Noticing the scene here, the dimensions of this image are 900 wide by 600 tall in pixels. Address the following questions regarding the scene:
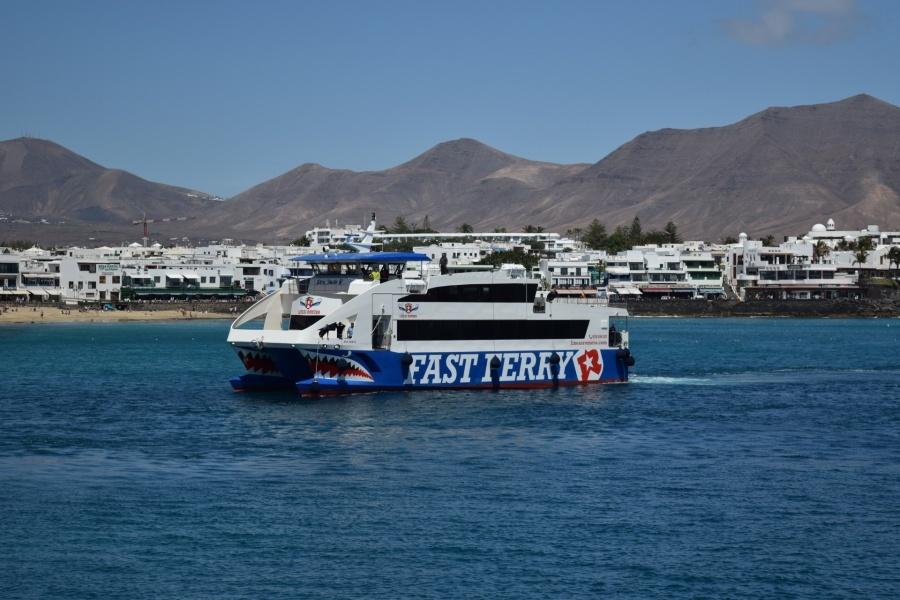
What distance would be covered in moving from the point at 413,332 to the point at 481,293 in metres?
2.99

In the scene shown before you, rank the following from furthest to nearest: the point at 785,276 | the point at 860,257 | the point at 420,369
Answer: the point at 860,257, the point at 785,276, the point at 420,369

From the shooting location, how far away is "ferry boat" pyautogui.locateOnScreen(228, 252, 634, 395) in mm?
43438

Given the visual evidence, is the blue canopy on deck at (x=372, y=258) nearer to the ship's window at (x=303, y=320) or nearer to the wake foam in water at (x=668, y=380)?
the ship's window at (x=303, y=320)

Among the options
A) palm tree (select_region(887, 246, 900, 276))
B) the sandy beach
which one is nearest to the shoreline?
the sandy beach

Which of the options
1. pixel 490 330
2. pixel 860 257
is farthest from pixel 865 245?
pixel 490 330

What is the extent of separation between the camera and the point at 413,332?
44281 mm

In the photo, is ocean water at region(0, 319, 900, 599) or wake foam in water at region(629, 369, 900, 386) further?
wake foam in water at region(629, 369, 900, 386)

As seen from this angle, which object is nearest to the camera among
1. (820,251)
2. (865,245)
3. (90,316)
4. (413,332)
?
(413,332)

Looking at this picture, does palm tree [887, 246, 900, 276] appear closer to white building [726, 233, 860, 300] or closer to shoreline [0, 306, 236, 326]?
white building [726, 233, 860, 300]

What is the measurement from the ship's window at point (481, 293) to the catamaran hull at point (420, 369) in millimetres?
1901

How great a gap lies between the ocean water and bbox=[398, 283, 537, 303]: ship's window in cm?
333

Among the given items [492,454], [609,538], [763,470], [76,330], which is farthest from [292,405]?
[76,330]

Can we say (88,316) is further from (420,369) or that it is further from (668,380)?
(420,369)

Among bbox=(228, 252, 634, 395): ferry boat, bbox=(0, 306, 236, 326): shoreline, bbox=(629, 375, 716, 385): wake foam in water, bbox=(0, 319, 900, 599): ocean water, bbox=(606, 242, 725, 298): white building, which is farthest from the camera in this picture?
bbox=(606, 242, 725, 298): white building
